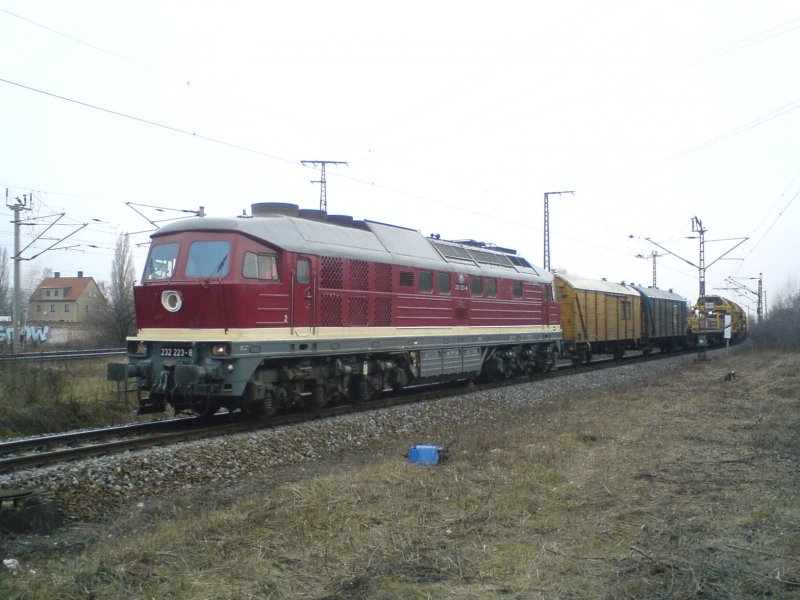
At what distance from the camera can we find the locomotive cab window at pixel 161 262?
12.3 m

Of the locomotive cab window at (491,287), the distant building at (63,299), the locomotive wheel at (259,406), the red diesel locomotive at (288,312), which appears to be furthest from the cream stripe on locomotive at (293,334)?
the distant building at (63,299)

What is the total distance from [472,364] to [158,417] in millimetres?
8744

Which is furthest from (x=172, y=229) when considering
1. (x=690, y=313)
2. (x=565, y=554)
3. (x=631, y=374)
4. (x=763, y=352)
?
(x=690, y=313)

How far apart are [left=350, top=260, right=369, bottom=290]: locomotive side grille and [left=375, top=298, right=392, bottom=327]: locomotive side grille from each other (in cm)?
57

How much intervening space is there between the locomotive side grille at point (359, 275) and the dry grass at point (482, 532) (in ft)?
17.2

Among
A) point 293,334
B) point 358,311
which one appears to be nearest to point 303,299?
point 293,334

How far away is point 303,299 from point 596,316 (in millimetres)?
19493

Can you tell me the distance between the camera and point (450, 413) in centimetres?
1429

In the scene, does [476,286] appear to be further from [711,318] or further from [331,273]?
[711,318]

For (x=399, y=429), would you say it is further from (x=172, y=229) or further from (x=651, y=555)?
(x=651, y=555)

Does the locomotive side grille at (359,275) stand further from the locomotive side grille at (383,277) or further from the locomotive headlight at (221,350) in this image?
the locomotive headlight at (221,350)

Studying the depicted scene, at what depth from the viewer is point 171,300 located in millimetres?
12000

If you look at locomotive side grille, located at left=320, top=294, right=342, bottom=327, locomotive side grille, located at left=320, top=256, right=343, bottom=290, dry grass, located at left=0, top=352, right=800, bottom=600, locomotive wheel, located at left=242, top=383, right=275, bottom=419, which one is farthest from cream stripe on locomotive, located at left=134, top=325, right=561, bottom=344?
dry grass, located at left=0, top=352, right=800, bottom=600

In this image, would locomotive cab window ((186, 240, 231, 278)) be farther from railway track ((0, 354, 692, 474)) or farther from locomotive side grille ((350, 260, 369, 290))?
locomotive side grille ((350, 260, 369, 290))
